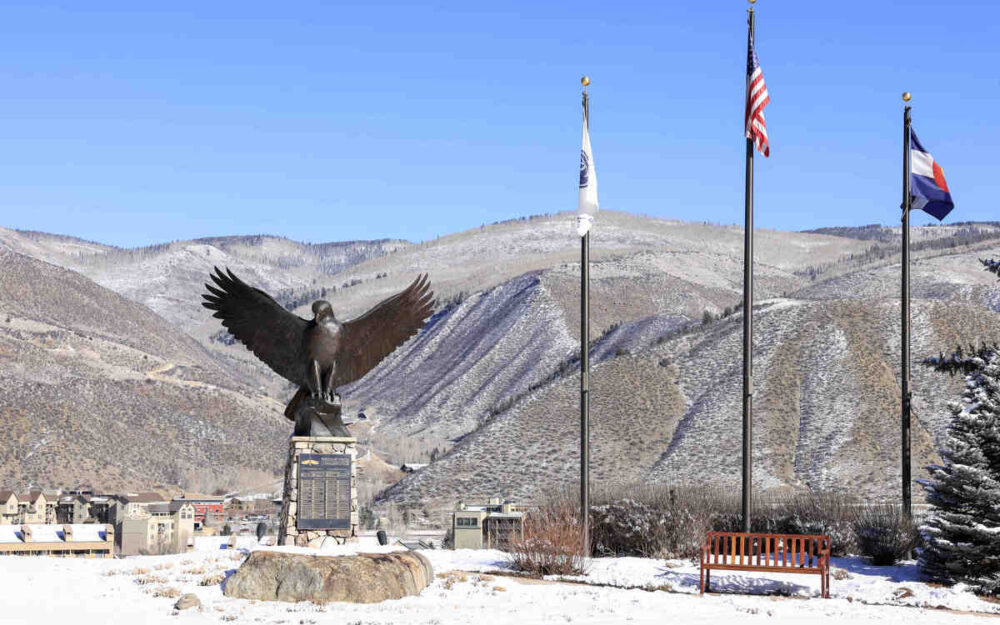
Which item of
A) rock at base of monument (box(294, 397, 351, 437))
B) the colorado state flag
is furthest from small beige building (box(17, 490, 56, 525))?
the colorado state flag

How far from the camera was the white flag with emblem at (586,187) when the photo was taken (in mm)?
23719

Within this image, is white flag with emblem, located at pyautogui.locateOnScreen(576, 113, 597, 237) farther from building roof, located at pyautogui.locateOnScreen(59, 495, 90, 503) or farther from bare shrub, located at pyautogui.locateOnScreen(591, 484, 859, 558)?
building roof, located at pyautogui.locateOnScreen(59, 495, 90, 503)

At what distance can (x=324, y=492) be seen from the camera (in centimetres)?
2141

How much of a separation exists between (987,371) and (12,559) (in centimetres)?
1729

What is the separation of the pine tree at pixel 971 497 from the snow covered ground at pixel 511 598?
50 centimetres

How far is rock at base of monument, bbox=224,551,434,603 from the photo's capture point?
19.1 m

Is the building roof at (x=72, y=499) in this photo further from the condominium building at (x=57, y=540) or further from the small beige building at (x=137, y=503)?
the condominium building at (x=57, y=540)

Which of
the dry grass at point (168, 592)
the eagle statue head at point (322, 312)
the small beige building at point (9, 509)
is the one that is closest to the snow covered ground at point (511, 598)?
the dry grass at point (168, 592)

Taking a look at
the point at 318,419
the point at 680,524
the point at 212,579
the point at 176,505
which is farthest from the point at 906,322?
the point at 176,505

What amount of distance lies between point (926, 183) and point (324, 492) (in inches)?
518

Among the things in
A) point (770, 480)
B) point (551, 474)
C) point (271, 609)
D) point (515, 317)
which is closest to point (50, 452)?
point (551, 474)

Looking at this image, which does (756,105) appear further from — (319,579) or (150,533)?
(150,533)

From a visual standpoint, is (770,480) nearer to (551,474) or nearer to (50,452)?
(551,474)

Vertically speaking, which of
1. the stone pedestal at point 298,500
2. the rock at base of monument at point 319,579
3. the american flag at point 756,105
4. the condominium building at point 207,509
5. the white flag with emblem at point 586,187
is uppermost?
the american flag at point 756,105
